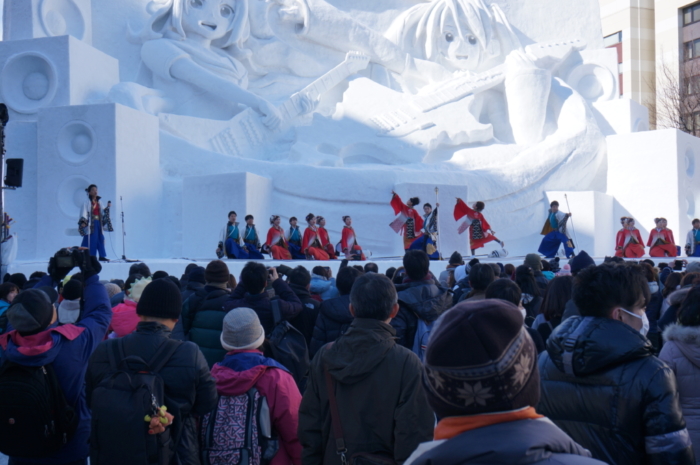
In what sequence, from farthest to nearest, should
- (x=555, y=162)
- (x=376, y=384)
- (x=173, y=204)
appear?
(x=555, y=162) → (x=173, y=204) → (x=376, y=384)

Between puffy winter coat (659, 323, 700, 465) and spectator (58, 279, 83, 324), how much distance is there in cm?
235

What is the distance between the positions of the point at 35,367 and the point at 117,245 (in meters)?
8.68

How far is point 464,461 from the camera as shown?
111cm

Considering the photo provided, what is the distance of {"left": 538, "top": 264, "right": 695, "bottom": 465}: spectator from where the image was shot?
1605mm

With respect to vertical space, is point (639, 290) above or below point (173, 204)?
below

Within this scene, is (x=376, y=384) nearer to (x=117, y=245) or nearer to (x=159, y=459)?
(x=159, y=459)

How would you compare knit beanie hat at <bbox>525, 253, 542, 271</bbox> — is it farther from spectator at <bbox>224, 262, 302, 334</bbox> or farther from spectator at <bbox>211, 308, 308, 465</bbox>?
spectator at <bbox>211, 308, 308, 465</bbox>

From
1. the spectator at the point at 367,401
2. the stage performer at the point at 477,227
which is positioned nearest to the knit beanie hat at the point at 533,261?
the spectator at the point at 367,401

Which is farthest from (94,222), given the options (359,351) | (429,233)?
(359,351)

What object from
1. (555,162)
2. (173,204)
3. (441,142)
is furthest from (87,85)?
(555,162)

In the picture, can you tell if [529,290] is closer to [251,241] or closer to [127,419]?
[127,419]

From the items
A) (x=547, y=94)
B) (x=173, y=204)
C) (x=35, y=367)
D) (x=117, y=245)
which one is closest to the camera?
(x=35, y=367)

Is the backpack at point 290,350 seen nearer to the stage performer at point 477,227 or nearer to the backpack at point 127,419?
the backpack at point 127,419

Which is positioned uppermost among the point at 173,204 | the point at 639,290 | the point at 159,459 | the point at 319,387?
the point at 173,204
